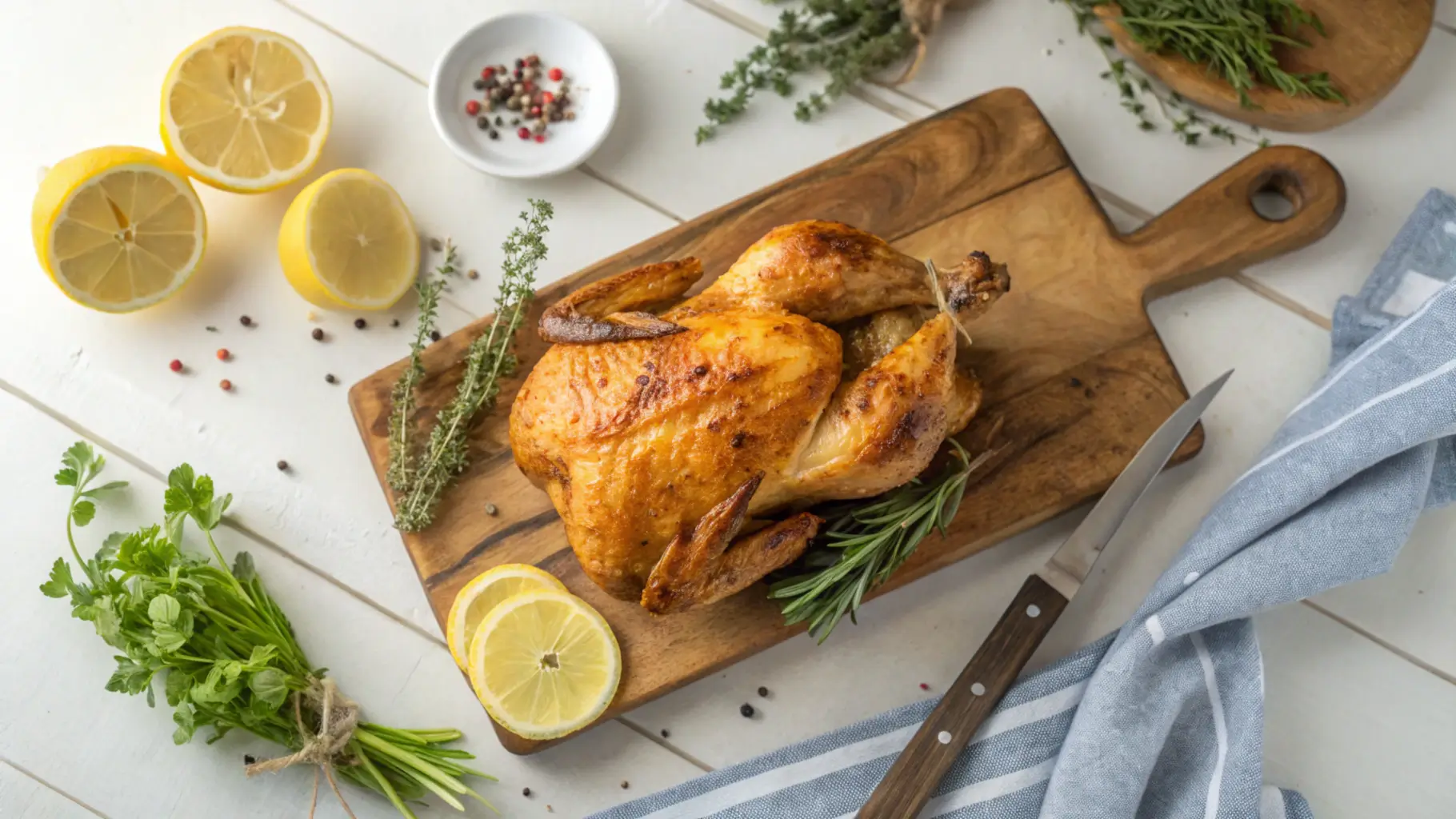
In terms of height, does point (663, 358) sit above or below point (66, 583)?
above

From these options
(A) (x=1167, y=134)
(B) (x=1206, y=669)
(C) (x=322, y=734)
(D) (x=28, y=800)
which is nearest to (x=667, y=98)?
(A) (x=1167, y=134)

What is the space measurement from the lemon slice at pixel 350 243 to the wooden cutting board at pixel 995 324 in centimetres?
25

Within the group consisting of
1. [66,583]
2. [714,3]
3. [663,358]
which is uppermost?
[714,3]

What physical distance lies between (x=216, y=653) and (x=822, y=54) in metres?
2.36

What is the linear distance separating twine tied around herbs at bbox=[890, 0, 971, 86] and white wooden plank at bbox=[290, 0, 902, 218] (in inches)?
8.0

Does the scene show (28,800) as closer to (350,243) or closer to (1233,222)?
(350,243)

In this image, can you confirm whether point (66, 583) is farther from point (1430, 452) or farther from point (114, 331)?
point (1430, 452)

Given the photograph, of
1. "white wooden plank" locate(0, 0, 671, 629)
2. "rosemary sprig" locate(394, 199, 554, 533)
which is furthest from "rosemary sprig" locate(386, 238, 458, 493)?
"white wooden plank" locate(0, 0, 671, 629)

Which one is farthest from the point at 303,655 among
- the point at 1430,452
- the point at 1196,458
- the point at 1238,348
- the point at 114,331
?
the point at 1430,452

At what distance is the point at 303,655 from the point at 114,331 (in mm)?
1114

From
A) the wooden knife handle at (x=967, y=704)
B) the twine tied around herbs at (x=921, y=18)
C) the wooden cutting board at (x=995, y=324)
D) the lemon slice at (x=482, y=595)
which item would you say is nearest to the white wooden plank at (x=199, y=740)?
the wooden cutting board at (x=995, y=324)

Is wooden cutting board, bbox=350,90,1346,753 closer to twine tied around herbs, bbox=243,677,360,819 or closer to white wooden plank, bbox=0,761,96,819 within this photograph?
twine tied around herbs, bbox=243,677,360,819

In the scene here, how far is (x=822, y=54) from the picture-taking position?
10.7 feet

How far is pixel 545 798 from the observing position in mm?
3041
